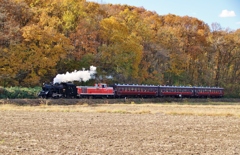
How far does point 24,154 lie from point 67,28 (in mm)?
41577

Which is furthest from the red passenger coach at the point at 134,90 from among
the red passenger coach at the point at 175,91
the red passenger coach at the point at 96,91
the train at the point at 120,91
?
the red passenger coach at the point at 175,91

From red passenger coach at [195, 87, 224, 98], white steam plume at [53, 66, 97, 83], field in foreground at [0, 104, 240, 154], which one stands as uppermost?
white steam plume at [53, 66, 97, 83]

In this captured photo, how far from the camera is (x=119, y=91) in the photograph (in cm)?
5050

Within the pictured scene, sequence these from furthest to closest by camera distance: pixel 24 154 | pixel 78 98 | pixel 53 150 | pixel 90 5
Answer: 1. pixel 90 5
2. pixel 78 98
3. pixel 53 150
4. pixel 24 154

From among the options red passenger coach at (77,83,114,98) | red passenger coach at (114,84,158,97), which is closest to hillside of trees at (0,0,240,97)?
red passenger coach at (114,84,158,97)

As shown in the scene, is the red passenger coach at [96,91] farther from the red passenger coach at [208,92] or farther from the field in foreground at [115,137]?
the field in foreground at [115,137]

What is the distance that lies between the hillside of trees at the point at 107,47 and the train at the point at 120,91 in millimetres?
3871

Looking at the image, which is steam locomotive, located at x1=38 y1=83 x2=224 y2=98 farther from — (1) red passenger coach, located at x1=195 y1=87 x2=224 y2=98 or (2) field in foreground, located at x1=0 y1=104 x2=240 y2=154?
(2) field in foreground, located at x1=0 y1=104 x2=240 y2=154

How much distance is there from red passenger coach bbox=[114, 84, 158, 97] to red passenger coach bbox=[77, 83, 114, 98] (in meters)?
1.18

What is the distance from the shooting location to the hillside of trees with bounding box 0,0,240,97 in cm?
4712

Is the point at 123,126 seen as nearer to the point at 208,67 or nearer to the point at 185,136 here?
the point at 185,136

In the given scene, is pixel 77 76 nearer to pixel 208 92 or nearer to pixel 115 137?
pixel 208 92

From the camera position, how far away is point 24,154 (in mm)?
13680

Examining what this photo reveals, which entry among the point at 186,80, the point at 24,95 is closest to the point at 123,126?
the point at 24,95
